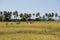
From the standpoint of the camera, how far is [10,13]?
137750 millimetres

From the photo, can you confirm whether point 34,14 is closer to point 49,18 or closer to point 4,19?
point 49,18

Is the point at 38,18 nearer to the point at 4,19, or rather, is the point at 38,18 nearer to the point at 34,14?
the point at 34,14

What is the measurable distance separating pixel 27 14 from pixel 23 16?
682 cm

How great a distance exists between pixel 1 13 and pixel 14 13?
1223 cm

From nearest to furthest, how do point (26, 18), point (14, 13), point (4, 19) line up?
point (4, 19) < point (26, 18) < point (14, 13)

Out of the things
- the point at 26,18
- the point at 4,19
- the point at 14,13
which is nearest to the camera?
the point at 4,19

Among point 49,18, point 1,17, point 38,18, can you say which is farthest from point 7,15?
point 49,18

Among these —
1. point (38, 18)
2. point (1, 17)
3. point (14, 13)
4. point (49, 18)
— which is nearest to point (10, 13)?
point (14, 13)

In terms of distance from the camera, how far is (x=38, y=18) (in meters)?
140

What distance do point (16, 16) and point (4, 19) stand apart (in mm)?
18076

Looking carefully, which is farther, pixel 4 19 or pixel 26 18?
pixel 26 18

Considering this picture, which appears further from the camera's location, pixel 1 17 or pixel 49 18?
pixel 49 18

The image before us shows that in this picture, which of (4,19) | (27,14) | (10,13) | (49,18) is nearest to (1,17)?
(4,19)

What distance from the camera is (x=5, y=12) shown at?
→ 133m
